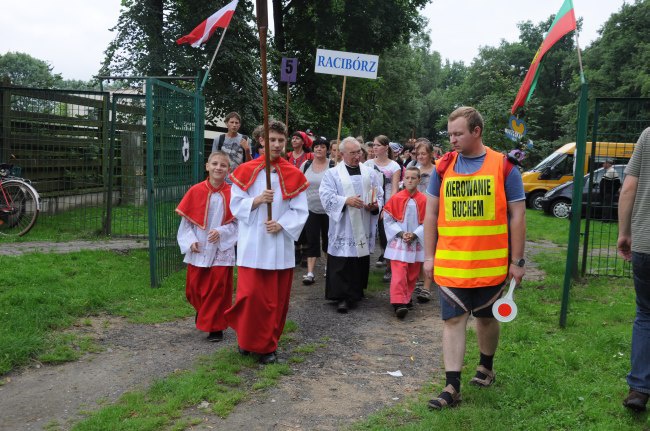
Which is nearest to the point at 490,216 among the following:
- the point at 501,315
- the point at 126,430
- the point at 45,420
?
the point at 501,315

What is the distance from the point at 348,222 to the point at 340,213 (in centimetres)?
15

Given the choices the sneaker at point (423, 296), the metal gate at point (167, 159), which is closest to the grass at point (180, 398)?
the metal gate at point (167, 159)

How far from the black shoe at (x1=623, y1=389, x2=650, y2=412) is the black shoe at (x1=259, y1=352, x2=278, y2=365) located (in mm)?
2718

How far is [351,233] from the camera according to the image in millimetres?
8055

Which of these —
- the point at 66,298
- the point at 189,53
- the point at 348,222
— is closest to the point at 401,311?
the point at 348,222

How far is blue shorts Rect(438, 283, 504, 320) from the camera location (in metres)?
4.58

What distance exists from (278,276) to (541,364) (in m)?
2.28

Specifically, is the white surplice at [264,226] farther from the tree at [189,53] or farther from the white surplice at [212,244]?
the tree at [189,53]

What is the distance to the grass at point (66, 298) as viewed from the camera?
568 cm

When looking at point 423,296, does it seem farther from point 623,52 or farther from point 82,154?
point 623,52

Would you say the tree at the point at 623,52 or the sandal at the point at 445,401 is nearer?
the sandal at the point at 445,401

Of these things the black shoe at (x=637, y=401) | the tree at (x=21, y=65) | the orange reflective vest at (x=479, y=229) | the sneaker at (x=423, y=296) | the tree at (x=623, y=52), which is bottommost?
the sneaker at (x=423, y=296)

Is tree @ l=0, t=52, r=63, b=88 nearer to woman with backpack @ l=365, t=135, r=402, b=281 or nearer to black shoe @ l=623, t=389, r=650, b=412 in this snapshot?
woman with backpack @ l=365, t=135, r=402, b=281

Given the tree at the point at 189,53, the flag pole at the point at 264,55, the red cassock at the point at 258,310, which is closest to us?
the flag pole at the point at 264,55
